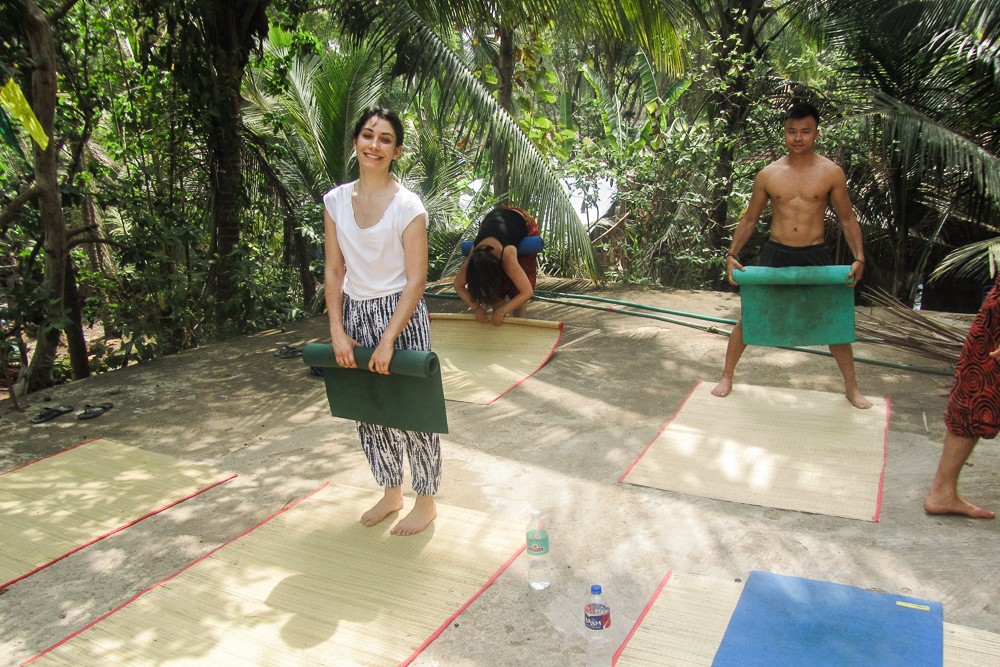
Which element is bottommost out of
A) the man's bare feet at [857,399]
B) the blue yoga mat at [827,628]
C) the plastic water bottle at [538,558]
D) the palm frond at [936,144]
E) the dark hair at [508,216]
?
the blue yoga mat at [827,628]

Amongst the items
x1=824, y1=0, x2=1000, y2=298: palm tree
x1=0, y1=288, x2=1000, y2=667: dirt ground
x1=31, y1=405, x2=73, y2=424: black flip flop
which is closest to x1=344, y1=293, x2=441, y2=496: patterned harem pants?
x1=0, y1=288, x2=1000, y2=667: dirt ground

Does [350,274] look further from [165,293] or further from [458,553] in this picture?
[165,293]

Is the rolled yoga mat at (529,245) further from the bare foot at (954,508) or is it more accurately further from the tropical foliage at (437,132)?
the bare foot at (954,508)

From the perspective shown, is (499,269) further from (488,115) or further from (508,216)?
(488,115)

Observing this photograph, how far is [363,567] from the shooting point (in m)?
3.02

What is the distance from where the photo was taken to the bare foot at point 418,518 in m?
3.22

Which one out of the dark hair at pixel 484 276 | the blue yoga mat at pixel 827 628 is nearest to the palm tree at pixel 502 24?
the dark hair at pixel 484 276

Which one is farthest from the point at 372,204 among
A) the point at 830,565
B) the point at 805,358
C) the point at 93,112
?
the point at 93,112

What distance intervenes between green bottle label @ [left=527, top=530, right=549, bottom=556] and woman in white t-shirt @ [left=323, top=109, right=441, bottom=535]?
483mm

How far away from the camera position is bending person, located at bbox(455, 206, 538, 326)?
5.48 m

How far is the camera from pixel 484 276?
5.53m

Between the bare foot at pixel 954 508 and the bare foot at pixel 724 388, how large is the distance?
1476mm

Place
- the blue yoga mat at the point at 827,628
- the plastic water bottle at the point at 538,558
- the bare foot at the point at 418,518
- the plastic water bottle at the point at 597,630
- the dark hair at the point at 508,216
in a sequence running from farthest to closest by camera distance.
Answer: the dark hair at the point at 508,216, the bare foot at the point at 418,518, the plastic water bottle at the point at 538,558, the plastic water bottle at the point at 597,630, the blue yoga mat at the point at 827,628

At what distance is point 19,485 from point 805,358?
14.3 feet
